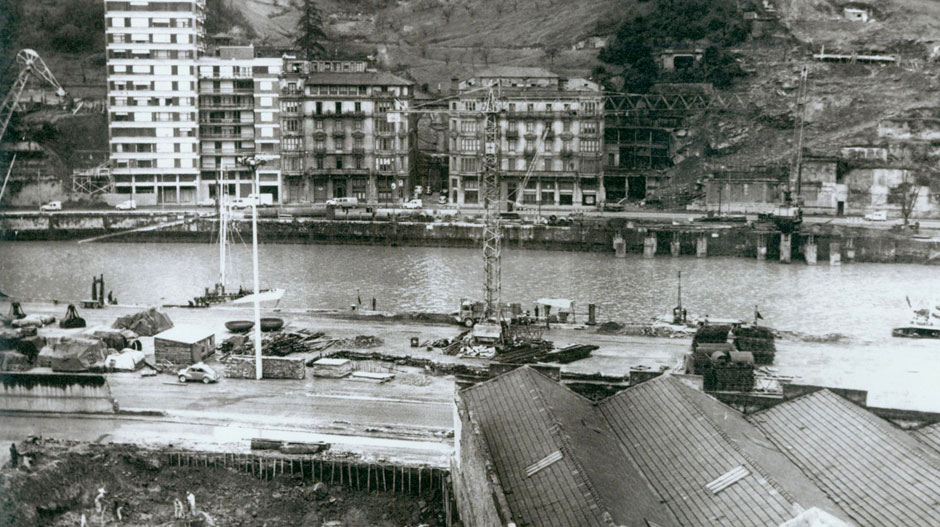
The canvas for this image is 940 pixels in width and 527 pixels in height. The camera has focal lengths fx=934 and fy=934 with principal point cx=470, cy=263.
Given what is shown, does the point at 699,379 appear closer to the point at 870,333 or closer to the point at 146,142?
the point at 870,333

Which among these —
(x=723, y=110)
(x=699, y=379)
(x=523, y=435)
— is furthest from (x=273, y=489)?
(x=723, y=110)

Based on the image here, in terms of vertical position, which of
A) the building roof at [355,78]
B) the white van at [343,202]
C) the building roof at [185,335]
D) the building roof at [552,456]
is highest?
the building roof at [355,78]

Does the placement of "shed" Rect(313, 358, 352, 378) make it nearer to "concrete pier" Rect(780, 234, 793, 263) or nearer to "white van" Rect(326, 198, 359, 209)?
"white van" Rect(326, 198, 359, 209)

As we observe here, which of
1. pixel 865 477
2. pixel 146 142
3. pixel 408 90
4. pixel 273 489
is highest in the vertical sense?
pixel 408 90

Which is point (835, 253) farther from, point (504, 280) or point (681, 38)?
point (681, 38)

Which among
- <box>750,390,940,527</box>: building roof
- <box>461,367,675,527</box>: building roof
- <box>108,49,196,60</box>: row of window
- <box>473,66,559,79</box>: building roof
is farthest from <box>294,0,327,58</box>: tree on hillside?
<box>750,390,940,527</box>: building roof

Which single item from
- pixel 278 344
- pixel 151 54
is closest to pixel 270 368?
pixel 278 344

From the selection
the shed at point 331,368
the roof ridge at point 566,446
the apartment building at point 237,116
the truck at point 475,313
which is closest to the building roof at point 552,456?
the roof ridge at point 566,446

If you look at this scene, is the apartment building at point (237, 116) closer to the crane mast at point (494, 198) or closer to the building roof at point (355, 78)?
the building roof at point (355, 78)
